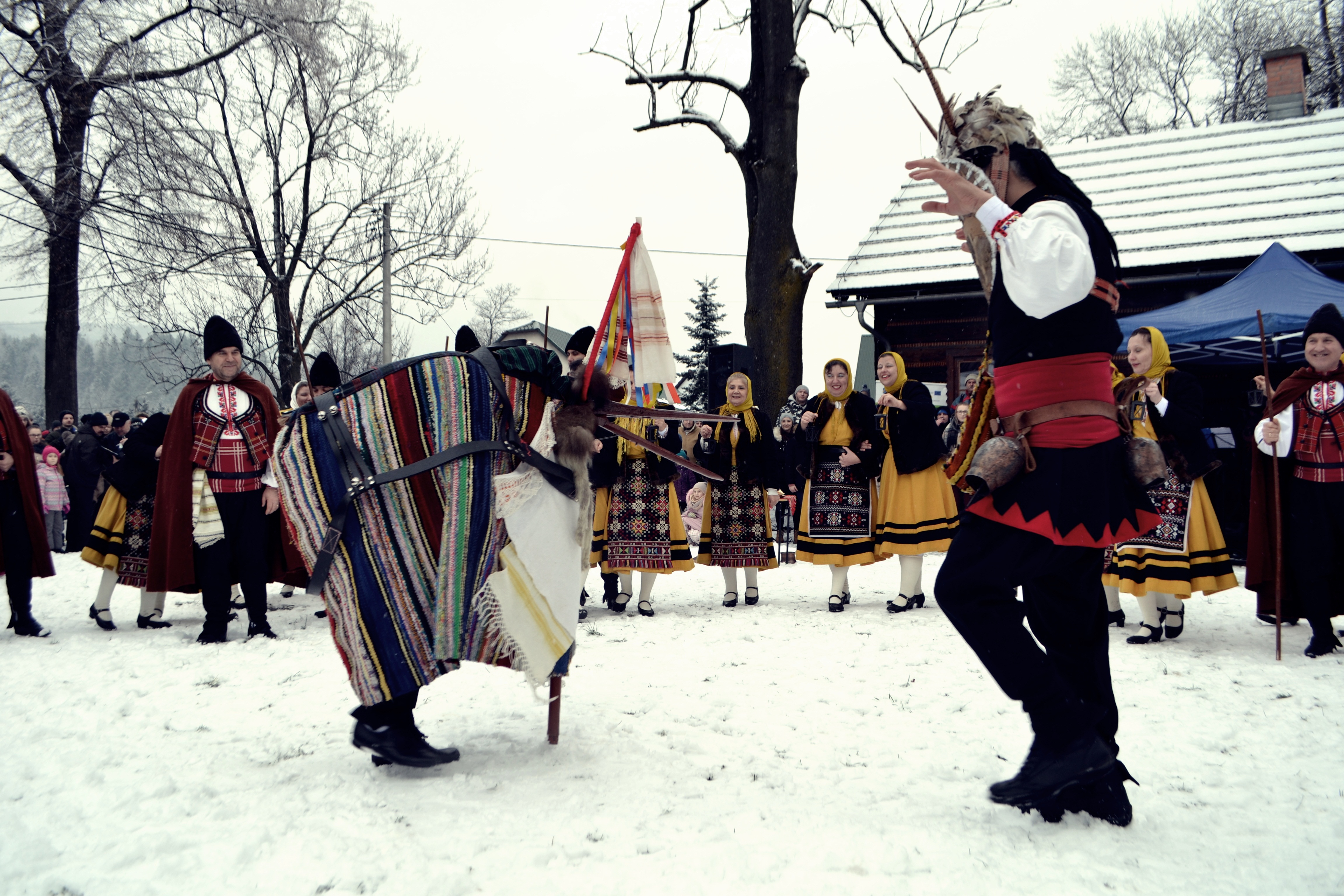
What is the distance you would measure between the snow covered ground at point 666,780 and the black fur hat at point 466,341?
1520 millimetres

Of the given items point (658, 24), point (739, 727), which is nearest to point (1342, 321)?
point (739, 727)

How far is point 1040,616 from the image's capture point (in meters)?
2.80

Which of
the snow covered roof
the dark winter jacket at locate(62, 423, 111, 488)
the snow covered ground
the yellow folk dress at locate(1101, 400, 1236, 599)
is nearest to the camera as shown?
the snow covered ground

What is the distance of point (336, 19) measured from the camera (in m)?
16.0

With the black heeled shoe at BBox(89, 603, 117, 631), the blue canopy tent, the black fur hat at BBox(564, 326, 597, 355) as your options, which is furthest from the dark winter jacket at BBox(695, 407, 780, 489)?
the black heeled shoe at BBox(89, 603, 117, 631)

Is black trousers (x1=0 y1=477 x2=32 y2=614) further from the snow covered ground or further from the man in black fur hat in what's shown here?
the man in black fur hat

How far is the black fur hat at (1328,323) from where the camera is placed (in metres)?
4.95

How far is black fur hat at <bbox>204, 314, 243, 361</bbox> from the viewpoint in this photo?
5891 mm

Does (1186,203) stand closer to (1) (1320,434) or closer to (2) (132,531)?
(1) (1320,434)

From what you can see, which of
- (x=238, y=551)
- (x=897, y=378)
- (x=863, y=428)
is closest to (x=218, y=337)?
(x=238, y=551)

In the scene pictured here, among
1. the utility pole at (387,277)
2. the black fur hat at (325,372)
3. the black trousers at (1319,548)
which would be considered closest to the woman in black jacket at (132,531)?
the black fur hat at (325,372)

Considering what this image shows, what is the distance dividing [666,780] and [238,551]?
13.0 feet

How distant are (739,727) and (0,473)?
521 centimetres

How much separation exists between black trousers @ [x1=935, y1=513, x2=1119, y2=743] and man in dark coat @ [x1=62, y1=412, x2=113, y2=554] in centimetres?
1173
